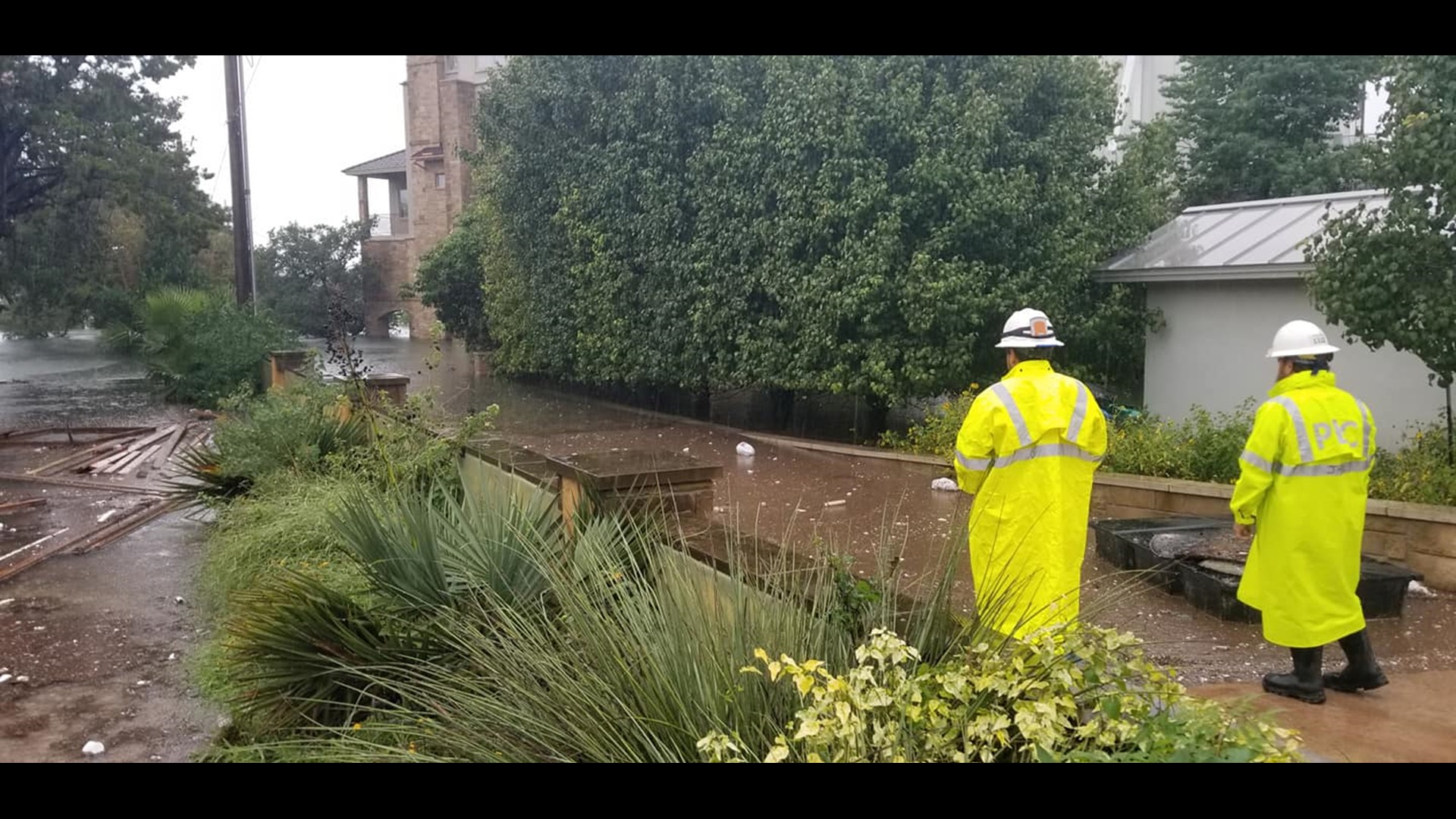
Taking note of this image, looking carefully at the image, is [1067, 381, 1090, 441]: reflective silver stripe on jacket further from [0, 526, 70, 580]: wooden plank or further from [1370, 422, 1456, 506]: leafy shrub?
[0, 526, 70, 580]: wooden plank

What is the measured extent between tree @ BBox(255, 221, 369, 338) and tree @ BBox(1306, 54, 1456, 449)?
12.8m

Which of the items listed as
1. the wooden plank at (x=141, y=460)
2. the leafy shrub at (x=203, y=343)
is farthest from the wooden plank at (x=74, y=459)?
the leafy shrub at (x=203, y=343)

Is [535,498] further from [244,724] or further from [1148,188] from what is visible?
[1148,188]

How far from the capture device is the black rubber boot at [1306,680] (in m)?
4.67

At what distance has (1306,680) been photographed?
4688mm

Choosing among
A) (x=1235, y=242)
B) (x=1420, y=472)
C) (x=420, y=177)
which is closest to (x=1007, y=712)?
(x=1420, y=472)

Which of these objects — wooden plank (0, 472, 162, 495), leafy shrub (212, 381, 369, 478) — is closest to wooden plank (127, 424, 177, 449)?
wooden plank (0, 472, 162, 495)

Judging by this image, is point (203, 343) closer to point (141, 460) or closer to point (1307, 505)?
point (141, 460)

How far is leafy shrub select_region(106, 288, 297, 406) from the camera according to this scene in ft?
60.7

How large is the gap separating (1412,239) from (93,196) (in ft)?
68.1

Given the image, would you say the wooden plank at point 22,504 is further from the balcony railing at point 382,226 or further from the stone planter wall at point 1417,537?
the stone planter wall at point 1417,537

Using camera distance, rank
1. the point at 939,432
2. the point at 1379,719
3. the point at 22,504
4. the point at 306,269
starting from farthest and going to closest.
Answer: the point at 306,269
the point at 939,432
the point at 22,504
the point at 1379,719

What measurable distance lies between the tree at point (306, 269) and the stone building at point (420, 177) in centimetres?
138
